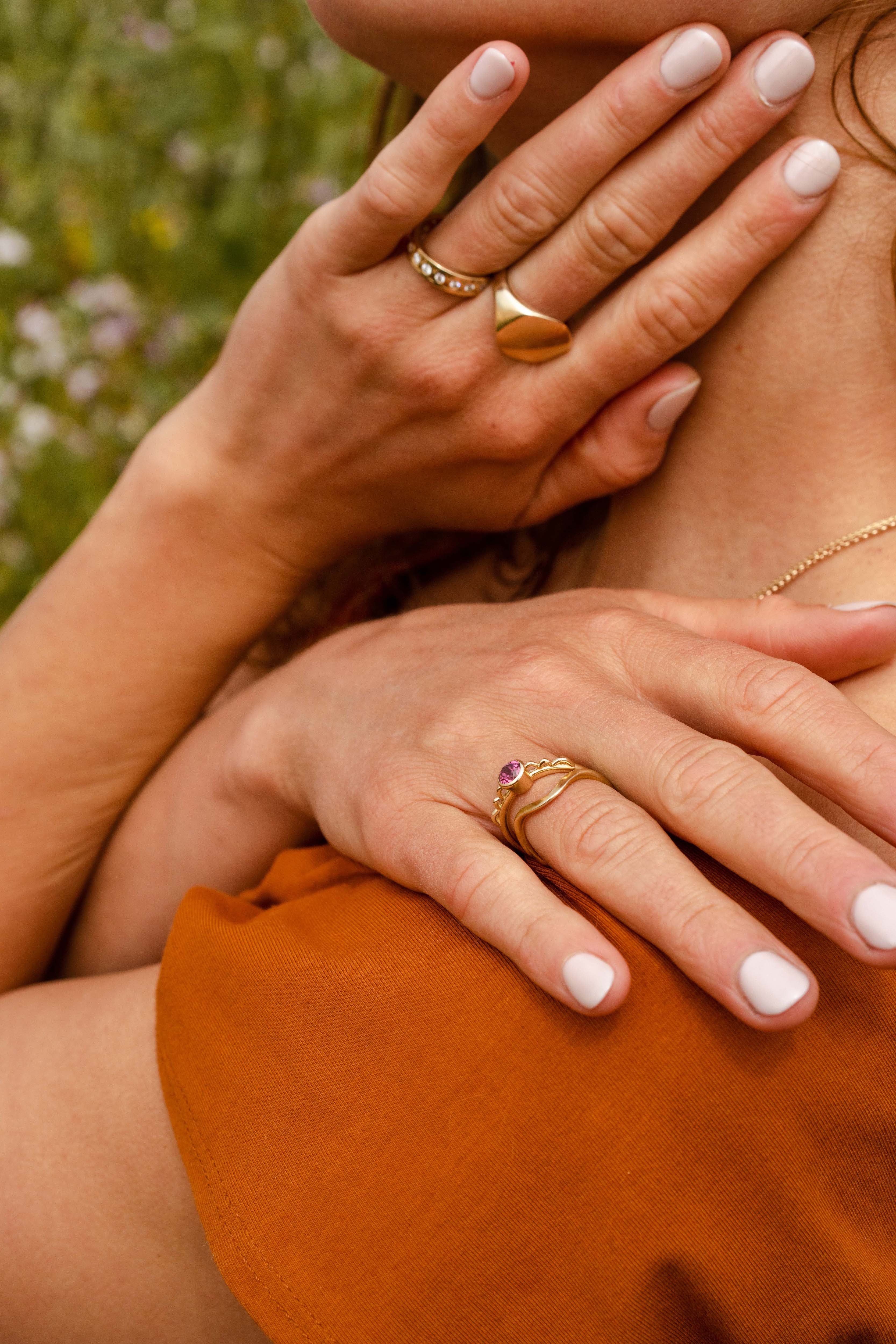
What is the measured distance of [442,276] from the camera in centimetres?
108

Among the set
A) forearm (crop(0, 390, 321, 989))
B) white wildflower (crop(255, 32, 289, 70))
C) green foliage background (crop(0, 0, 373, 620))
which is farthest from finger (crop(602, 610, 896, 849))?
white wildflower (crop(255, 32, 289, 70))

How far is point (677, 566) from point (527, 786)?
441 millimetres

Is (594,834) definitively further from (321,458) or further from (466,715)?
(321,458)

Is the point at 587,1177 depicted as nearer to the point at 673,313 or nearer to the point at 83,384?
the point at 673,313

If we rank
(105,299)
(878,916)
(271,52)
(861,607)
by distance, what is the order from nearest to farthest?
(878,916) → (861,607) → (105,299) → (271,52)

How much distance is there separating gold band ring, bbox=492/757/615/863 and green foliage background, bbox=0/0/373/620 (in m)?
1.64

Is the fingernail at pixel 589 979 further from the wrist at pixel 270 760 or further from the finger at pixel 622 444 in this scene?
the finger at pixel 622 444

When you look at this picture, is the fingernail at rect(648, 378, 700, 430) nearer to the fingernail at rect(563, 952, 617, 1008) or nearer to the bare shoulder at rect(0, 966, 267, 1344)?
the fingernail at rect(563, 952, 617, 1008)

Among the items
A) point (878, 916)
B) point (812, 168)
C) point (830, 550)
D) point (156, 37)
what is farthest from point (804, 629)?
point (156, 37)

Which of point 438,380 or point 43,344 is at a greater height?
point 438,380

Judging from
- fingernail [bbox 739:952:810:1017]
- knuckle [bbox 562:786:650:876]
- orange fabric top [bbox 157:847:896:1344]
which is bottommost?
orange fabric top [bbox 157:847:896:1344]

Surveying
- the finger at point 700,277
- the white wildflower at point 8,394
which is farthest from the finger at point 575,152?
the white wildflower at point 8,394

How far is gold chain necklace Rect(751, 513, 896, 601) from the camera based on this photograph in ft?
3.12

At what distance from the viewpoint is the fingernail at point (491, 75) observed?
0.91 metres
